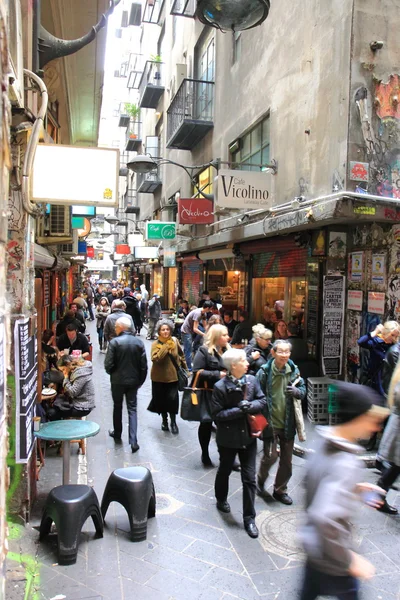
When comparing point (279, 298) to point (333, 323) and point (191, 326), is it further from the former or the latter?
point (333, 323)

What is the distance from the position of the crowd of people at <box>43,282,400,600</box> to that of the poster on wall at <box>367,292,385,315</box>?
3.26 feet

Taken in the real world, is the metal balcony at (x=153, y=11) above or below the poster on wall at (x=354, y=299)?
above

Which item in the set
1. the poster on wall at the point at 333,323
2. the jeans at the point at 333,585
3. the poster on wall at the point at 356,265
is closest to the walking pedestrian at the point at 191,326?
the poster on wall at the point at 333,323

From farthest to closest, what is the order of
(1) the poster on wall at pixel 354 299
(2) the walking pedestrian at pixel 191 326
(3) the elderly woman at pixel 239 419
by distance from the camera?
1. (2) the walking pedestrian at pixel 191 326
2. (1) the poster on wall at pixel 354 299
3. (3) the elderly woman at pixel 239 419

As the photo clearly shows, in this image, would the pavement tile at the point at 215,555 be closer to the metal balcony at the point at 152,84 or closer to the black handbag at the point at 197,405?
the black handbag at the point at 197,405

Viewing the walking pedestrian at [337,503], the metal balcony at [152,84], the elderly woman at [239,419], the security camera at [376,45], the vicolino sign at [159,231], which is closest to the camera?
the walking pedestrian at [337,503]

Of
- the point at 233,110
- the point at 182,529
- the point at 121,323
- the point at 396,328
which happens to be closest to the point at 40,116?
the point at 121,323

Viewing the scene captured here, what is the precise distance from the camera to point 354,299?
8.07 meters

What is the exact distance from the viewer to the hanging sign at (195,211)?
12758 mm

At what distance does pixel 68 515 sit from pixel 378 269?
5922 millimetres

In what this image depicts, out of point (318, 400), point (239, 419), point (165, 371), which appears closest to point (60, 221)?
point (165, 371)

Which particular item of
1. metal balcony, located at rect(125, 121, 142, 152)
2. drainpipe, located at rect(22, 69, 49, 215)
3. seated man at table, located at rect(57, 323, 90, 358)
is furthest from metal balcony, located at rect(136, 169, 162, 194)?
drainpipe, located at rect(22, 69, 49, 215)

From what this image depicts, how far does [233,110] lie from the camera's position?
1270 cm

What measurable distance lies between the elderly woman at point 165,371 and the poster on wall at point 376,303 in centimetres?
329
